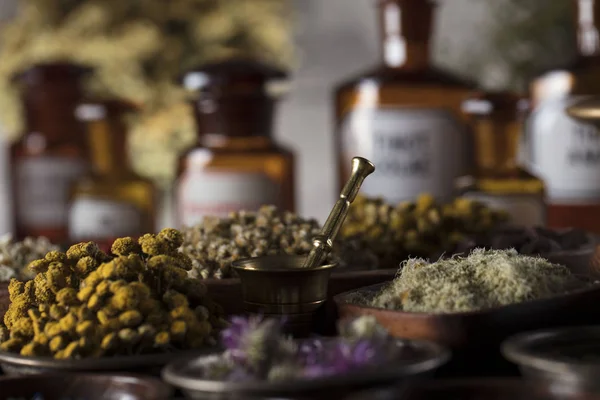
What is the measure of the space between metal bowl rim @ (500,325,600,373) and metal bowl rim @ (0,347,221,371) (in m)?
0.14

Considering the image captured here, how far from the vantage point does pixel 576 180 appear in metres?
1.07

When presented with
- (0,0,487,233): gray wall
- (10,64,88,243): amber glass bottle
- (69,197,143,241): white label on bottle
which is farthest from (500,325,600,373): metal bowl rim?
(0,0,487,233): gray wall

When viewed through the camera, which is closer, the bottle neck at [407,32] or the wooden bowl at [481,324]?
the wooden bowl at [481,324]

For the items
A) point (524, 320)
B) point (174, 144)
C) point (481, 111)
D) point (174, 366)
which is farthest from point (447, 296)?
point (174, 144)

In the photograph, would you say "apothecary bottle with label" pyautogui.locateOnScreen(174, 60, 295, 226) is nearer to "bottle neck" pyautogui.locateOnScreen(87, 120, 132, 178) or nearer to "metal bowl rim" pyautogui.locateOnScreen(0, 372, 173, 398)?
"bottle neck" pyautogui.locateOnScreen(87, 120, 132, 178)

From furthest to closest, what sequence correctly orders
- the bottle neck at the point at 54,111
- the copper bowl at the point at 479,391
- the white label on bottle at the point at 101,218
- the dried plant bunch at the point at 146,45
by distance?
1. the dried plant bunch at the point at 146,45
2. the bottle neck at the point at 54,111
3. the white label on bottle at the point at 101,218
4. the copper bowl at the point at 479,391

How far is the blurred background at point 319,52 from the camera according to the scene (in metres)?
1.32

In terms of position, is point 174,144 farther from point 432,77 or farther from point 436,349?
point 436,349

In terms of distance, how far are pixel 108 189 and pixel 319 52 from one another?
0.70 metres

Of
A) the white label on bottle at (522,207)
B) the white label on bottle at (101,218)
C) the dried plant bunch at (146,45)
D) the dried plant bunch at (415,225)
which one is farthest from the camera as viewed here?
the dried plant bunch at (146,45)

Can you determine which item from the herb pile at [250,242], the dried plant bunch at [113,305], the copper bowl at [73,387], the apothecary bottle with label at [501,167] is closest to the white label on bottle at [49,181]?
the apothecary bottle with label at [501,167]

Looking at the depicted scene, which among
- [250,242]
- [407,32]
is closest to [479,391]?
[250,242]

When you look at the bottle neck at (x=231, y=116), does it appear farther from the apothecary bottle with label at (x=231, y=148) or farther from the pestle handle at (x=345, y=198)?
the pestle handle at (x=345, y=198)

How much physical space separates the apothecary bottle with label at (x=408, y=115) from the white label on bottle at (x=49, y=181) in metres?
0.45
